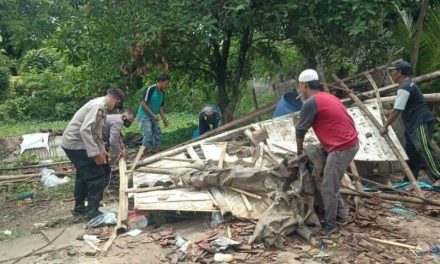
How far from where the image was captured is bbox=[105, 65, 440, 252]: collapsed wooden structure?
612 cm

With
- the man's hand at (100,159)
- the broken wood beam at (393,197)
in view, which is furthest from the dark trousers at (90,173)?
the broken wood beam at (393,197)

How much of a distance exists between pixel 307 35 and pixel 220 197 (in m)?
3.77

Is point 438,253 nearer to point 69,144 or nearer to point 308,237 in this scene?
point 308,237

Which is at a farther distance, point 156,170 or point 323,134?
point 156,170

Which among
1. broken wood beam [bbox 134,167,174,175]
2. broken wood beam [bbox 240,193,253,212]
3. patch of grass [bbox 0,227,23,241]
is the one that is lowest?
patch of grass [bbox 0,227,23,241]

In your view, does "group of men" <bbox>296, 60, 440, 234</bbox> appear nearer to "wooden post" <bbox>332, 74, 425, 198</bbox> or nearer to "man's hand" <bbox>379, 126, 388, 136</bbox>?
"wooden post" <bbox>332, 74, 425, 198</bbox>

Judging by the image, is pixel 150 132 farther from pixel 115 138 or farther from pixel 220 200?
pixel 220 200

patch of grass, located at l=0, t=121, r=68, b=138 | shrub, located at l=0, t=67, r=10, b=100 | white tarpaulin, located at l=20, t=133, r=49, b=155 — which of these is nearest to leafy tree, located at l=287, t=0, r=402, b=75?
white tarpaulin, located at l=20, t=133, r=49, b=155

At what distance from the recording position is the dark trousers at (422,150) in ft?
24.0

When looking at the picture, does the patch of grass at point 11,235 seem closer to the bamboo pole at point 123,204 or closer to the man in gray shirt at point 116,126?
the bamboo pole at point 123,204

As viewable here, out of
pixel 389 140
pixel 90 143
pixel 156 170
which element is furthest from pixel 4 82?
pixel 389 140

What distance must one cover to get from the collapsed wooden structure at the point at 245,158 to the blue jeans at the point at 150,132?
1191 millimetres

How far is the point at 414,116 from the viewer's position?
734 centimetres

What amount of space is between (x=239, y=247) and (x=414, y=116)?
146 inches
